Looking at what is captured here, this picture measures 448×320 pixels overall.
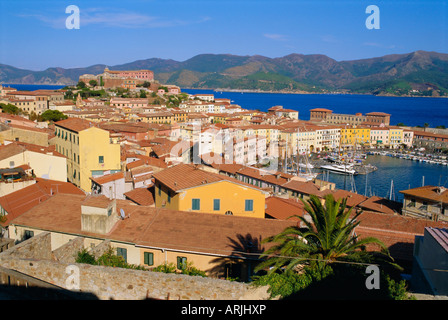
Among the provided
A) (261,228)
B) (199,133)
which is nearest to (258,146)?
(199,133)

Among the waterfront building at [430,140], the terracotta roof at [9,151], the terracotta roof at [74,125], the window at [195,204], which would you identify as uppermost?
the terracotta roof at [74,125]

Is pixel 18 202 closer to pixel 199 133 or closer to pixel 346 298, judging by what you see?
pixel 346 298

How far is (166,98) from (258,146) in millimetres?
40978

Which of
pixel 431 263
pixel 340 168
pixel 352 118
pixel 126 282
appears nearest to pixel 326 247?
pixel 431 263

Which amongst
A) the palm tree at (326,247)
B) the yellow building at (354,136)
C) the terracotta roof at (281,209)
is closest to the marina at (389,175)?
the yellow building at (354,136)

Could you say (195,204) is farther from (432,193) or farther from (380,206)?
(432,193)

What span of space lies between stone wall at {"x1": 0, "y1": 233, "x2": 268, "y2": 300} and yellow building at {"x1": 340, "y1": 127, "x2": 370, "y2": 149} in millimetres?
73373

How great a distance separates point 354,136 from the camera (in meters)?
76.9

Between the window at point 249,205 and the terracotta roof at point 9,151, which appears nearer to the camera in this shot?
the window at point 249,205

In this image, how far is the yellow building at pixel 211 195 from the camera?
1288cm

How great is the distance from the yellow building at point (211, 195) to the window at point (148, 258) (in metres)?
3.55

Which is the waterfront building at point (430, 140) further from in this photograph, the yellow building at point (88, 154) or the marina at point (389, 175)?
the yellow building at point (88, 154)

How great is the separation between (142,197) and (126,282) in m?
9.03

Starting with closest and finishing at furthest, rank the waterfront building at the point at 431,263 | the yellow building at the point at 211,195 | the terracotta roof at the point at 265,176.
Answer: the waterfront building at the point at 431,263 < the yellow building at the point at 211,195 < the terracotta roof at the point at 265,176
